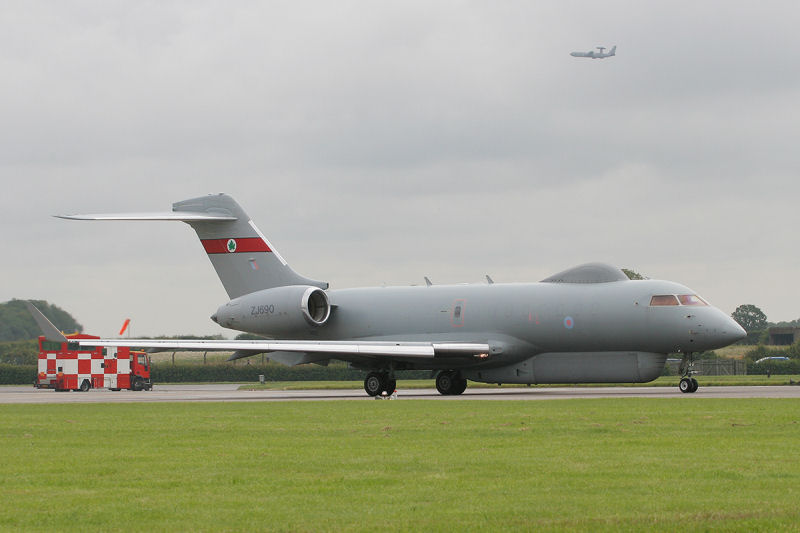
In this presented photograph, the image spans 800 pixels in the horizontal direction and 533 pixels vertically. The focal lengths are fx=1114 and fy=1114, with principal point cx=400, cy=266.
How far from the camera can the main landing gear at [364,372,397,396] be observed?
3997 centimetres

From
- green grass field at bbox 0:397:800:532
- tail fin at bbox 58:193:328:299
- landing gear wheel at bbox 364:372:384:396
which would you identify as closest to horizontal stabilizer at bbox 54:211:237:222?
tail fin at bbox 58:193:328:299

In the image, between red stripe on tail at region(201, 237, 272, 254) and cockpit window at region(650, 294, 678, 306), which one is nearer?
cockpit window at region(650, 294, 678, 306)

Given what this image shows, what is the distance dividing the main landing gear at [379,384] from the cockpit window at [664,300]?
954cm

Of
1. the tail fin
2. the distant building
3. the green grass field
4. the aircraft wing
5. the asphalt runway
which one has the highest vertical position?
the tail fin

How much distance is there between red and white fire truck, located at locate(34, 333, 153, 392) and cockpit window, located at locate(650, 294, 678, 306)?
3293 cm

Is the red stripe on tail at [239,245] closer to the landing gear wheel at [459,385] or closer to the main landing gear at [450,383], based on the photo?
the main landing gear at [450,383]

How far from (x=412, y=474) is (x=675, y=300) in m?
26.3

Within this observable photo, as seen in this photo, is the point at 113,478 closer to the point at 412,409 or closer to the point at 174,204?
the point at 412,409

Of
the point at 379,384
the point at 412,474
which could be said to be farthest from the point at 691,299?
the point at 412,474

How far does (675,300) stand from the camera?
37.1 m

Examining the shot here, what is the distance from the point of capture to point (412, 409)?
26766 millimetres

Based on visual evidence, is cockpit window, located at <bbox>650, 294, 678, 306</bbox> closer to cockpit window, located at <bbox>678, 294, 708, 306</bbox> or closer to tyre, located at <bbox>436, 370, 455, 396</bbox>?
cockpit window, located at <bbox>678, 294, 708, 306</bbox>

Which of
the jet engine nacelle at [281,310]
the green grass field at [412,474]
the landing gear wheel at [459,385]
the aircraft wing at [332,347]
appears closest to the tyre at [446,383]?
the landing gear wheel at [459,385]

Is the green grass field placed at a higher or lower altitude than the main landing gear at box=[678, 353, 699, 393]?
lower
